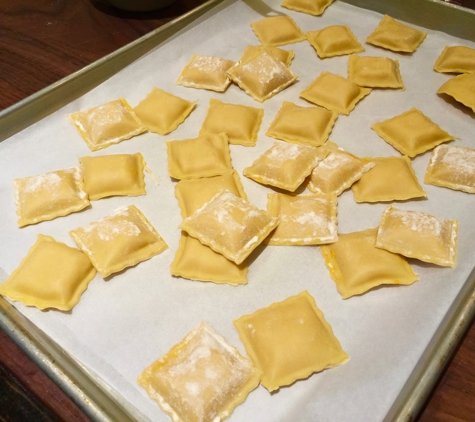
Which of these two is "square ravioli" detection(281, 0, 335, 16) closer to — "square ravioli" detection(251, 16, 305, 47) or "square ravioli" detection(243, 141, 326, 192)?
"square ravioli" detection(251, 16, 305, 47)

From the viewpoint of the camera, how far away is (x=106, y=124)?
67.8 inches

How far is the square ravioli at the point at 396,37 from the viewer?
2102 mm

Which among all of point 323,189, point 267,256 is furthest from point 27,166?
point 323,189

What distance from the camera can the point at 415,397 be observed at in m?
1.05

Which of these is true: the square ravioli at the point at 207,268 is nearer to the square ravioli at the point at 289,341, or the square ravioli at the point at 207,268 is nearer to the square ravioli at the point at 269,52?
the square ravioli at the point at 289,341

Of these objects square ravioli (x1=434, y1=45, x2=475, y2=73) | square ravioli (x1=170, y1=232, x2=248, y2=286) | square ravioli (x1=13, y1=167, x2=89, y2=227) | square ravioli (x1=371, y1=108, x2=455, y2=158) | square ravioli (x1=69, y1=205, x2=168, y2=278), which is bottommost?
square ravioli (x1=170, y1=232, x2=248, y2=286)

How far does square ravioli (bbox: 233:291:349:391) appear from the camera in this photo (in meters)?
1.15

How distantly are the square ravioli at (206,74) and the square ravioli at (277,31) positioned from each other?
32cm

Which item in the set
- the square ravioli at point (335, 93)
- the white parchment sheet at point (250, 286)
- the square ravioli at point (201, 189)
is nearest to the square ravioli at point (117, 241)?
the white parchment sheet at point (250, 286)

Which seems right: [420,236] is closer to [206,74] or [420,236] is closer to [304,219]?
[304,219]

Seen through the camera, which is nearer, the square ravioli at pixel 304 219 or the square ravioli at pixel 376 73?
the square ravioli at pixel 304 219

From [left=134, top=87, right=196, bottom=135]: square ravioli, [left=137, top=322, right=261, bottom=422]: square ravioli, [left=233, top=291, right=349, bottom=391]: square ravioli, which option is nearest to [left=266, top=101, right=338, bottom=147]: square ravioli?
[left=134, top=87, right=196, bottom=135]: square ravioli

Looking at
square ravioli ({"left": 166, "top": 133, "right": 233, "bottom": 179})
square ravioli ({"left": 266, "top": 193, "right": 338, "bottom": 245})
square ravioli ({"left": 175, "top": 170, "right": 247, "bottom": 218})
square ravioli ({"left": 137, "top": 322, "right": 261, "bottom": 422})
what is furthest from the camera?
square ravioli ({"left": 166, "top": 133, "right": 233, "bottom": 179})

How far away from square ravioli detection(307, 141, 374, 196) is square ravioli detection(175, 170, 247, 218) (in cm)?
28
